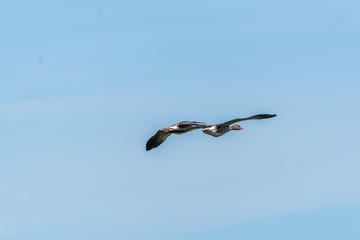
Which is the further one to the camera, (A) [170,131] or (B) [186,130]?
(A) [170,131]

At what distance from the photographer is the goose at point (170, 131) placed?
79438 millimetres

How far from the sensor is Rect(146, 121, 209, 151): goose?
7944 centimetres

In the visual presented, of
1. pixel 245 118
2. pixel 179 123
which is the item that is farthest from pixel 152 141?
pixel 245 118

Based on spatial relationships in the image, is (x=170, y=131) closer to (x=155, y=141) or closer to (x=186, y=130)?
(x=186, y=130)

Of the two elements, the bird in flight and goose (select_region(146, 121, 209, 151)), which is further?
goose (select_region(146, 121, 209, 151))

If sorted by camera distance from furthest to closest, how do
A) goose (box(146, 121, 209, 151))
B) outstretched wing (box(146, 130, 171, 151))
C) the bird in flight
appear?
outstretched wing (box(146, 130, 171, 151))
goose (box(146, 121, 209, 151))
the bird in flight

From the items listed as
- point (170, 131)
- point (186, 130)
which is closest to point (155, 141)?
point (170, 131)

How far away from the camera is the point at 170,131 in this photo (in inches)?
3211

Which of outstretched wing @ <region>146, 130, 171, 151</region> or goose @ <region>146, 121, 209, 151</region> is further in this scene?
outstretched wing @ <region>146, 130, 171, 151</region>

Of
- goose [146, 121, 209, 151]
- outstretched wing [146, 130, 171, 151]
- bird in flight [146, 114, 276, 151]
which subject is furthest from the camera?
outstretched wing [146, 130, 171, 151]

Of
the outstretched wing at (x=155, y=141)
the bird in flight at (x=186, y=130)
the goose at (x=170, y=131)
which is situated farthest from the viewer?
the outstretched wing at (x=155, y=141)

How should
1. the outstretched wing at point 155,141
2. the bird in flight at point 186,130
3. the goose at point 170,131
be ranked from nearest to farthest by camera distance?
the bird in flight at point 186,130, the goose at point 170,131, the outstretched wing at point 155,141

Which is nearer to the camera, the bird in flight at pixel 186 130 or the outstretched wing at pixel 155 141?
the bird in flight at pixel 186 130

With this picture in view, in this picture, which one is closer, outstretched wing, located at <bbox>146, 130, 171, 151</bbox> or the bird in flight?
the bird in flight
